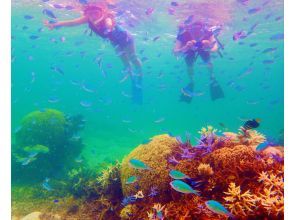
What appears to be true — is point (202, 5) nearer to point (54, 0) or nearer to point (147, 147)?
point (54, 0)

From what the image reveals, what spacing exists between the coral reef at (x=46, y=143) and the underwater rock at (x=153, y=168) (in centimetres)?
677

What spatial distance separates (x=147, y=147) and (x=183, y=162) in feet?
5.38

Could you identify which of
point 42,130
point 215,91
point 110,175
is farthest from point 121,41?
point 110,175

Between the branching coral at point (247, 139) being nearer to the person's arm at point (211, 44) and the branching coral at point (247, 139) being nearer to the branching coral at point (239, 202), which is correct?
the branching coral at point (239, 202)

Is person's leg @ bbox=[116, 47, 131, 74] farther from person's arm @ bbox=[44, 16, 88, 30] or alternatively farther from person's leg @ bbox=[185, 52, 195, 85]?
person's leg @ bbox=[185, 52, 195, 85]

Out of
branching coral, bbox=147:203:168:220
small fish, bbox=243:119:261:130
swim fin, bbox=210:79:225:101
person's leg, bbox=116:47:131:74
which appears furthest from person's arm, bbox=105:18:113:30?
branching coral, bbox=147:203:168:220

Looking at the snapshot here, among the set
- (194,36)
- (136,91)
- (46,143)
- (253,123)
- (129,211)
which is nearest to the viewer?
(253,123)

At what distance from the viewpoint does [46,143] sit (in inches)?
499

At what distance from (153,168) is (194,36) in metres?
10.2

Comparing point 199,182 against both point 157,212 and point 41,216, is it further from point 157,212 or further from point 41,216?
point 41,216

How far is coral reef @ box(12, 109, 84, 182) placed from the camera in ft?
38.9
